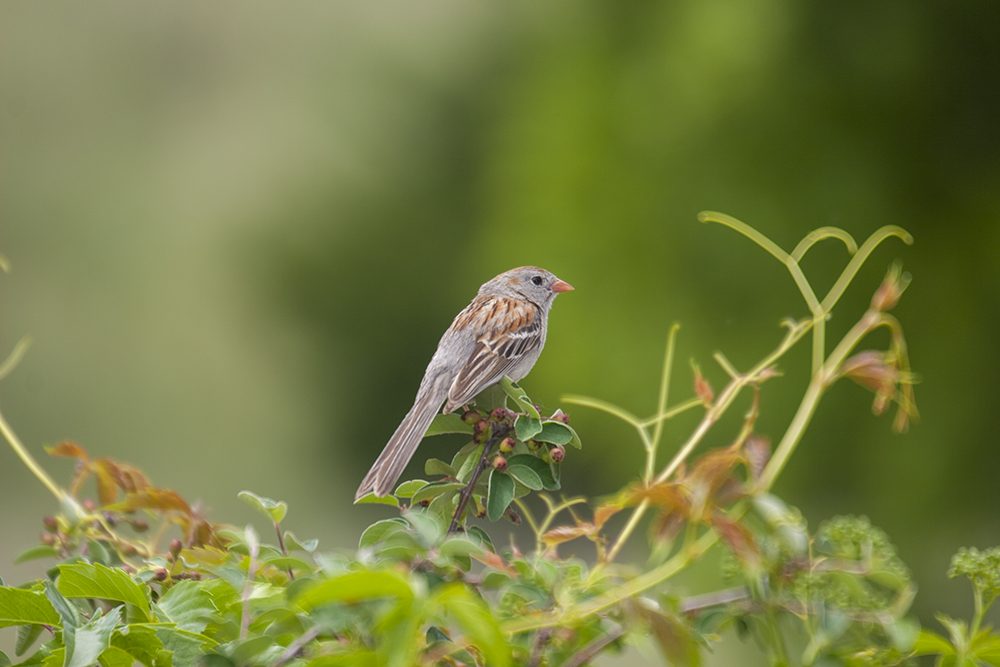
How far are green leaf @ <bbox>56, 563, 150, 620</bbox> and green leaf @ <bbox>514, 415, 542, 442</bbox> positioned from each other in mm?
312

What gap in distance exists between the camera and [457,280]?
6578mm

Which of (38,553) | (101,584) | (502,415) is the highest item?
(502,415)

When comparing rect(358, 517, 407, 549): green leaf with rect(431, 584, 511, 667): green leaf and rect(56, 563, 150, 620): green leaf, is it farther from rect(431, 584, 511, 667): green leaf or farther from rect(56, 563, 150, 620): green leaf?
rect(431, 584, 511, 667): green leaf

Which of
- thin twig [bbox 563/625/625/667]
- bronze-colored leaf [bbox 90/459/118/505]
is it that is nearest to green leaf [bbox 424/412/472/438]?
bronze-colored leaf [bbox 90/459/118/505]

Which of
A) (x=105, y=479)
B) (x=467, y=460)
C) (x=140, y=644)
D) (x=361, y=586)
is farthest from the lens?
(x=105, y=479)

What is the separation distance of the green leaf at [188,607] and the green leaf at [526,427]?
10.7 inches

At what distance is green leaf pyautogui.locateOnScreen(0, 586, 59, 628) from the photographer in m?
0.81

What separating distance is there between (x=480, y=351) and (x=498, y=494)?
3.03 feet

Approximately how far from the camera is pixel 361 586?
0.56 m

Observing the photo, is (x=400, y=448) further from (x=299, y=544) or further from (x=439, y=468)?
(x=299, y=544)

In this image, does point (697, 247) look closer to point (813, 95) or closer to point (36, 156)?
point (813, 95)

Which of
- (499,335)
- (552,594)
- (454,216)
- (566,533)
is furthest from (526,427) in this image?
(454,216)

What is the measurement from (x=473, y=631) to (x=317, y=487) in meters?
8.04

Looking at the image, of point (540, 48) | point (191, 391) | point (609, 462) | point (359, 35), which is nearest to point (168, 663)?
point (609, 462)
